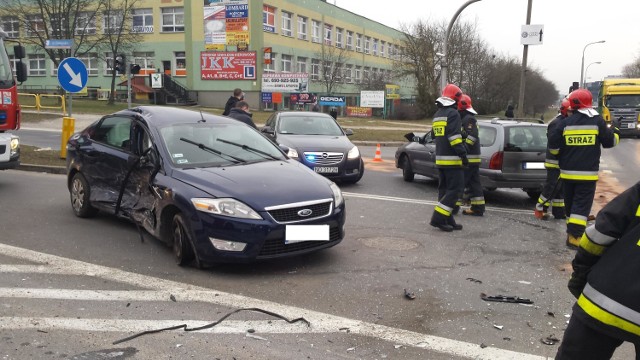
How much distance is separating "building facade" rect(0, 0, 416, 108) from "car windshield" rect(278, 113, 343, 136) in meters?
24.9

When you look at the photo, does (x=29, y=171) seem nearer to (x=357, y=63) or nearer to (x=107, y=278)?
(x=107, y=278)

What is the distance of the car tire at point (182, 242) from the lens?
5.20 meters

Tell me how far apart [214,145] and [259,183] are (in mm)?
1127

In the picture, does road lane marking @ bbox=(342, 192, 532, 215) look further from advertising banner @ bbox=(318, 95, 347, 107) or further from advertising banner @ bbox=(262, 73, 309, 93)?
advertising banner @ bbox=(262, 73, 309, 93)

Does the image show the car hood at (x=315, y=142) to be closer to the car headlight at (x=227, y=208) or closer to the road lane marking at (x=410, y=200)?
the road lane marking at (x=410, y=200)

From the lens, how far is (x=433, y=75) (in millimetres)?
43906

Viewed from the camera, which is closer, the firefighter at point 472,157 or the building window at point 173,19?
the firefighter at point 472,157

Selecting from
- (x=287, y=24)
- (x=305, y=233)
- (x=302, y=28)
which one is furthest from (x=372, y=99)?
(x=305, y=233)

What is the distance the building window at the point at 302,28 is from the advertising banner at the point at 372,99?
518 inches

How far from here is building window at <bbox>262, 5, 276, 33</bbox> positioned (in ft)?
144

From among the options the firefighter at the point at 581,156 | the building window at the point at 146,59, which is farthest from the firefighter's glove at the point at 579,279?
the building window at the point at 146,59

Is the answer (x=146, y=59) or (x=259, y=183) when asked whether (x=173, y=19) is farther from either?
(x=259, y=183)

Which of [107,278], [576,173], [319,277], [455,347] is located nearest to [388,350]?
[455,347]

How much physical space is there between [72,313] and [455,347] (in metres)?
2.89
